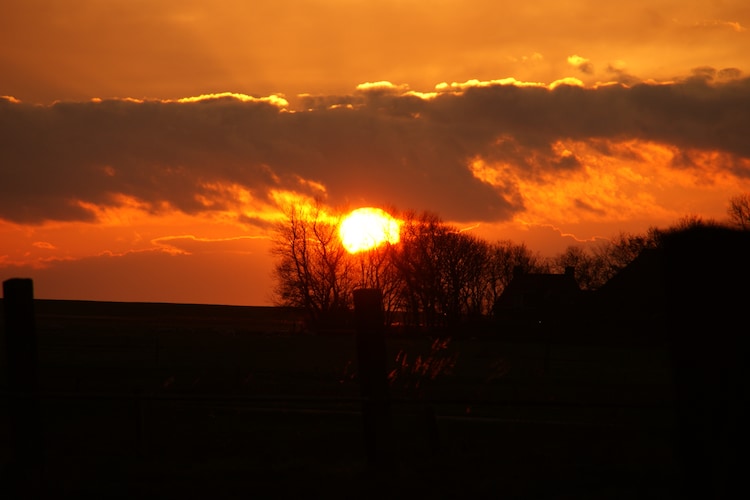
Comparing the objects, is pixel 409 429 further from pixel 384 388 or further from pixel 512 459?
pixel 384 388

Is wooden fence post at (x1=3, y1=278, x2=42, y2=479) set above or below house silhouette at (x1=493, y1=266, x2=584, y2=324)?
below

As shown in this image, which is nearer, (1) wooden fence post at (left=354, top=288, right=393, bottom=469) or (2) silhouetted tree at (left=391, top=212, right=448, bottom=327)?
(1) wooden fence post at (left=354, top=288, right=393, bottom=469)

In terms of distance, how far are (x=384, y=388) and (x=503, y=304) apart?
83343 mm

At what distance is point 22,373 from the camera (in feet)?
29.8

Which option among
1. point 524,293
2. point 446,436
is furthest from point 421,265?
point 446,436

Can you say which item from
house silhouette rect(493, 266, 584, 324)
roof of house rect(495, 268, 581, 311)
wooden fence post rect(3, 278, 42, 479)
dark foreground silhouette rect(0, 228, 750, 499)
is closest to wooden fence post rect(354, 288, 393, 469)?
dark foreground silhouette rect(0, 228, 750, 499)

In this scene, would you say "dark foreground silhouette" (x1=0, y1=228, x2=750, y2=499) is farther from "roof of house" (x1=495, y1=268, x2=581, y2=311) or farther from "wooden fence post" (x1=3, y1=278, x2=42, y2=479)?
"roof of house" (x1=495, y1=268, x2=581, y2=311)

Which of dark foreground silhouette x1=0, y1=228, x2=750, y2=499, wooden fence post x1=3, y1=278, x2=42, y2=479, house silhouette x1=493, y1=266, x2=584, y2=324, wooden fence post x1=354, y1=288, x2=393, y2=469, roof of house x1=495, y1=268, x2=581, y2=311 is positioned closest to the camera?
dark foreground silhouette x1=0, y1=228, x2=750, y2=499

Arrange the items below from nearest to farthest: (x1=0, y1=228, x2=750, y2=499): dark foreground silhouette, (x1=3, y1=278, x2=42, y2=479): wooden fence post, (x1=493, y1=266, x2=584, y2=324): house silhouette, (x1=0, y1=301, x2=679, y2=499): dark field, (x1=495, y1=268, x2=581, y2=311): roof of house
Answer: (x1=0, y1=228, x2=750, y2=499): dark foreground silhouette < (x1=0, y1=301, x2=679, y2=499): dark field < (x1=3, y1=278, x2=42, y2=479): wooden fence post < (x1=493, y1=266, x2=584, y2=324): house silhouette < (x1=495, y1=268, x2=581, y2=311): roof of house

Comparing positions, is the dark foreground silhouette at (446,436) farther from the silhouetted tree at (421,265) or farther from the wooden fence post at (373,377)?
the silhouetted tree at (421,265)

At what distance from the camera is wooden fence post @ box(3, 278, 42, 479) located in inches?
351

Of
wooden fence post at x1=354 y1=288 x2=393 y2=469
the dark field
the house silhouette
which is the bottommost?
the dark field

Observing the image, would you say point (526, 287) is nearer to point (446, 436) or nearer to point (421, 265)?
point (421, 265)

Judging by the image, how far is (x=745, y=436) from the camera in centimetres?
359
